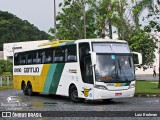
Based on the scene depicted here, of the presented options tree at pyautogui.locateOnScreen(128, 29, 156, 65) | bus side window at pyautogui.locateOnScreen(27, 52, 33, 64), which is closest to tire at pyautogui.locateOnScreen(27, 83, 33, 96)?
bus side window at pyautogui.locateOnScreen(27, 52, 33, 64)

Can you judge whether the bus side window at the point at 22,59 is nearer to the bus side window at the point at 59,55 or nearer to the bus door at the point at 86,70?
Answer: the bus side window at the point at 59,55

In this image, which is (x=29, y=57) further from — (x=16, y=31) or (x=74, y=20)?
(x=16, y=31)

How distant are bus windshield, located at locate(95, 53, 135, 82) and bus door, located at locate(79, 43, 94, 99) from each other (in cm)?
44

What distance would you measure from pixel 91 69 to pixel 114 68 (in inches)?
43.3

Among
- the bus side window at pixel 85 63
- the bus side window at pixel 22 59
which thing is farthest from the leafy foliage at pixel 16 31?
the bus side window at pixel 85 63

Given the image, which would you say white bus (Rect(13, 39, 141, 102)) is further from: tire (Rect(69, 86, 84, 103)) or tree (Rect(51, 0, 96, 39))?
tree (Rect(51, 0, 96, 39))

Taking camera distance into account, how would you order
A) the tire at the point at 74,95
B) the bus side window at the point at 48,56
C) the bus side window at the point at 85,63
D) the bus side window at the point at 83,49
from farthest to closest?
the bus side window at the point at 48,56 < the tire at the point at 74,95 < the bus side window at the point at 83,49 < the bus side window at the point at 85,63

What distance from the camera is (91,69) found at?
63.9 ft

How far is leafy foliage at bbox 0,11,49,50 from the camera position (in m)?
95.2

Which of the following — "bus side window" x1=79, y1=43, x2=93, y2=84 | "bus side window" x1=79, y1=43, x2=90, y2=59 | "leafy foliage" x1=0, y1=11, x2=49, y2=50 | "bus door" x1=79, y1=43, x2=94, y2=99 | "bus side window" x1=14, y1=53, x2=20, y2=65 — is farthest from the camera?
"leafy foliage" x1=0, y1=11, x2=49, y2=50

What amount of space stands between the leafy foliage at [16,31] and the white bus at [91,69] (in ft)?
232

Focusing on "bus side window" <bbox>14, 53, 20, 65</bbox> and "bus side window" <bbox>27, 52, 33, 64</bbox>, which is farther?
"bus side window" <bbox>14, 53, 20, 65</bbox>

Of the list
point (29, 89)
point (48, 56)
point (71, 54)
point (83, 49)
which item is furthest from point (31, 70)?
point (83, 49)

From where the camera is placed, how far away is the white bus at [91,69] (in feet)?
63.5
